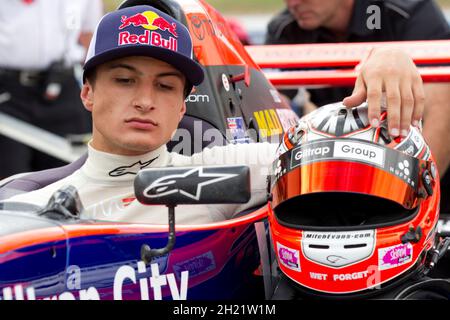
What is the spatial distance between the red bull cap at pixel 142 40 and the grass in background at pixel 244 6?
14786 mm

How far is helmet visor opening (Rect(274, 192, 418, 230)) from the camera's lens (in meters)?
3.09

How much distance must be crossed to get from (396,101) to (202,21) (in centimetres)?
117

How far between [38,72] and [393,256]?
508 centimetres

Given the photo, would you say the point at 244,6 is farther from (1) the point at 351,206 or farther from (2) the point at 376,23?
(1) the point at 351,206

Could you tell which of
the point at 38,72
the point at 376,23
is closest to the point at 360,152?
the point at 376,23

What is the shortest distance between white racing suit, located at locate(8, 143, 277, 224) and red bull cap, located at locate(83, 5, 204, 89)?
307 millimetres

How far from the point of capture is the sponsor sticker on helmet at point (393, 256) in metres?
2.96

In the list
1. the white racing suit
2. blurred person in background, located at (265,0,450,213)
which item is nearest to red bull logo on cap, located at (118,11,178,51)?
the white racing suit

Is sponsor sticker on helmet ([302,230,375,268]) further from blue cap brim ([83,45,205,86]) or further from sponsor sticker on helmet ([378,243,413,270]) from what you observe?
blue cap brim ([83,45,205,86])


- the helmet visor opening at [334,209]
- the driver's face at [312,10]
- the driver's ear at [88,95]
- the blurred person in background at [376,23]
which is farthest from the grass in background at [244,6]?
the helmet visor opening at [334,209]

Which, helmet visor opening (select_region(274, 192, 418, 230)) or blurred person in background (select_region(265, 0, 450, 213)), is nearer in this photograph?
helmet visor opening (select_region(274, 192, 418, 230))

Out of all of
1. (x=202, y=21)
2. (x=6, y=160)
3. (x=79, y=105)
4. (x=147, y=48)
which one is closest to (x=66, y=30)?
(x=79, y=105)

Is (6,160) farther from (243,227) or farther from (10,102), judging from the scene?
(243,227)

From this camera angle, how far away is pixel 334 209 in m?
3.15
